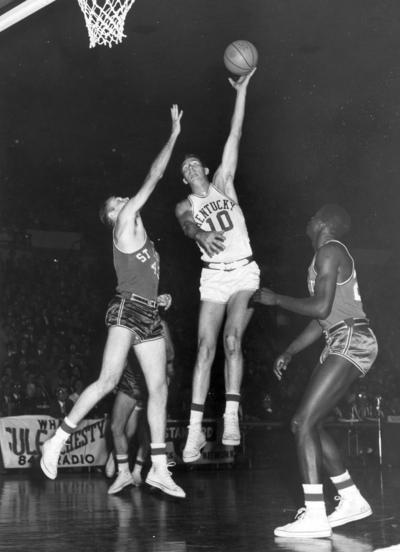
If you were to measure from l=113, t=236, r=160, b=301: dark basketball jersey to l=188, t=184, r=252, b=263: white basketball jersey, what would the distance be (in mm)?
560

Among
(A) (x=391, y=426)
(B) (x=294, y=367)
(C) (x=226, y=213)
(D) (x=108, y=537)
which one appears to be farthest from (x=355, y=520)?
(B) (x=294, y=367)

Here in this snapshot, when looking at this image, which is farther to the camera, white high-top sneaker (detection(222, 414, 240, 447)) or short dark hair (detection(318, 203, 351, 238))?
white high-top sneaker (detection(222, 414, 240, 447))

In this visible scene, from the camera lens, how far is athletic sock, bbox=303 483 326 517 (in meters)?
6.69

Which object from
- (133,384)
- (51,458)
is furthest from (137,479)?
(51,458)

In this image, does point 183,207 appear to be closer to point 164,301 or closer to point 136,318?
point 164,301

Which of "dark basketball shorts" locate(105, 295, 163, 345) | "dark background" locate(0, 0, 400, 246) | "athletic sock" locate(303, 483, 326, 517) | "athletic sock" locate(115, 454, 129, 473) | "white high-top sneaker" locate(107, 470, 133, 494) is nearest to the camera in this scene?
"athletic sock" locate(303, 483, 326, 517)

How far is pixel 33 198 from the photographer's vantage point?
2153 cm

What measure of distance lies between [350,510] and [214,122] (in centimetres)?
1241

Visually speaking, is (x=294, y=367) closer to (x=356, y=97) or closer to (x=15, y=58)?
(x=356, y=97)

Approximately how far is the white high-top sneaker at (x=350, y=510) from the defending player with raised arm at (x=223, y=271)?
5.08 ft

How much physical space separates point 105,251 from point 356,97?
24.8 feet

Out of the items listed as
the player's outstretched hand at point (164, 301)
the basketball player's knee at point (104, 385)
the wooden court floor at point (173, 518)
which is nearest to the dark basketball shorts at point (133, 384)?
the wooden court floor at point (173, 518)

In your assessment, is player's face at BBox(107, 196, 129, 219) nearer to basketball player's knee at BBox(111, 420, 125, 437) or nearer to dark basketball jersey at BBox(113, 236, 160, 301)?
dark basketball jersey at BBox(113, 236, 160, 301)

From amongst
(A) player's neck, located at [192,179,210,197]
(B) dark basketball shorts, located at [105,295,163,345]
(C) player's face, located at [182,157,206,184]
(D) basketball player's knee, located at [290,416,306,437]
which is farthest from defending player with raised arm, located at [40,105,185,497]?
(D) basketball player's knee, located at [290,416,306,437]
